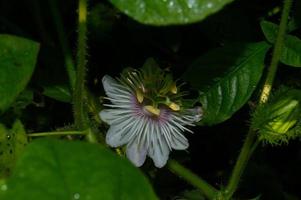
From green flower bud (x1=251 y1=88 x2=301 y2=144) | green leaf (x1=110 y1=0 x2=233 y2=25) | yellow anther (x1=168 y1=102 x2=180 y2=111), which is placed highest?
green leaf (x1=110 y1=0 x2=233 y2=25)

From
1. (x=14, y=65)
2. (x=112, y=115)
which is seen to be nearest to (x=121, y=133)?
(x=112, y=115)

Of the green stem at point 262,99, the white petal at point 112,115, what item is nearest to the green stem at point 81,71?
the white petal at point 112,115

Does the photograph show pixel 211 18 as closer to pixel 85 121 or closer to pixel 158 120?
pixel 158 120

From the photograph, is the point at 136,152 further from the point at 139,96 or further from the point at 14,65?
the point at 14,65

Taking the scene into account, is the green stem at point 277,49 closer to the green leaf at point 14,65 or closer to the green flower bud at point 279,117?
the green flower bud at point 279,117

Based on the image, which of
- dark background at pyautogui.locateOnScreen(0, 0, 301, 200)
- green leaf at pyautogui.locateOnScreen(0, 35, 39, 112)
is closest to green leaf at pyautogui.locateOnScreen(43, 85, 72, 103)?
dark background at pyautogui.locateOnScreen(0, 0, 301, 200)

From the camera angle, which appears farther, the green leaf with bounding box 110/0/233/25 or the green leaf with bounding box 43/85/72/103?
the green leaf with bounding box 43/85/72/103

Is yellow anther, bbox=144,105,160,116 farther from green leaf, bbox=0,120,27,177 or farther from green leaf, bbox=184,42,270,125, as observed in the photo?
green leaf, bbox=0,120,27,177
